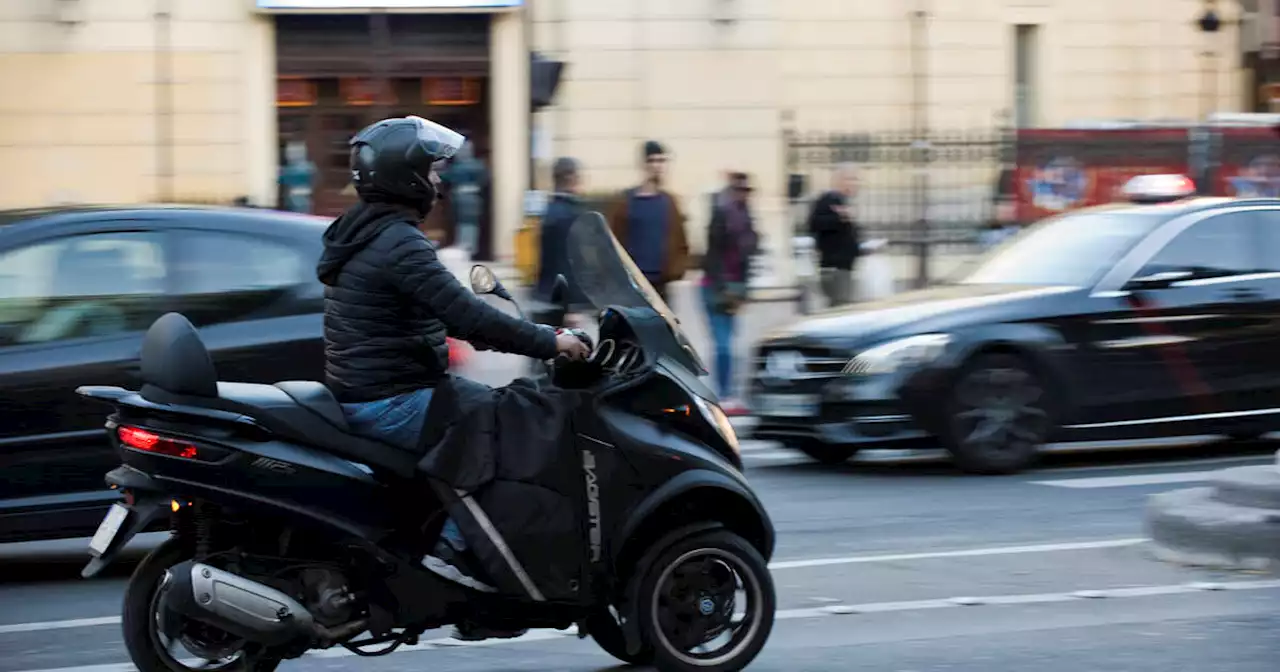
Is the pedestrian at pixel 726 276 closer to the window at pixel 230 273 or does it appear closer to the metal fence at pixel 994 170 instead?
the window at pixel 230 273

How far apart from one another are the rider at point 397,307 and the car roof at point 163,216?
2.69 meters

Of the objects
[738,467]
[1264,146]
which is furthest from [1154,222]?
[1264,146]

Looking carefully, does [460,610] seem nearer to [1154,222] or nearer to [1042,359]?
[1042,359]

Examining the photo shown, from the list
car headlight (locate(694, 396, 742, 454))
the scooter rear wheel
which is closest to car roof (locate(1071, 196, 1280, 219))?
car headlight (locate(694, 396, 742, 454))

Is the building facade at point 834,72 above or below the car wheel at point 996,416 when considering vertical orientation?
above

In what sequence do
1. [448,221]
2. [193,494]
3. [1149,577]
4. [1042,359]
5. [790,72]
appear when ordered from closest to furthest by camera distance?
[193,494] < [1149,577] < [1042,359] < [448,221] < [790,72]

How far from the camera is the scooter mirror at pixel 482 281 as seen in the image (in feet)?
18.2

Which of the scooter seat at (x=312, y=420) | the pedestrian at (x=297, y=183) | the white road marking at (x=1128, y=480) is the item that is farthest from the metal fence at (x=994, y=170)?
the scooter seat at (x=312, y=420)

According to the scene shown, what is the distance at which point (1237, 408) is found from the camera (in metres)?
11.2

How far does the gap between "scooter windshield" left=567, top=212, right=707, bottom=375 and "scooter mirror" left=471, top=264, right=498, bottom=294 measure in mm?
315

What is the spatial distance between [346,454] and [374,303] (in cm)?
41

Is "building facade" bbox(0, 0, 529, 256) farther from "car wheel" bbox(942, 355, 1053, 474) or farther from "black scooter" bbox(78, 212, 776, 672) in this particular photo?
"black scooter" bbox(78, 212, 776, 672)

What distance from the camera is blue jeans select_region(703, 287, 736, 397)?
14273mm

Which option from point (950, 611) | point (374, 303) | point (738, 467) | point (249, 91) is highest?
point (249, 91)
